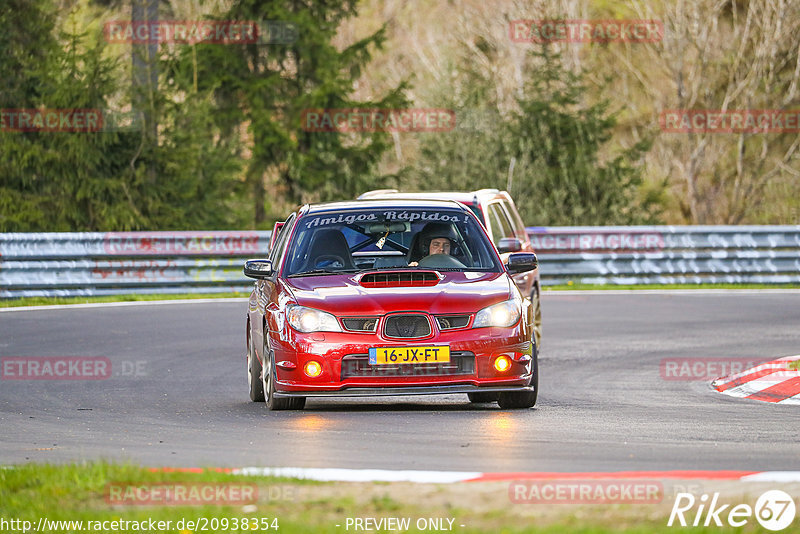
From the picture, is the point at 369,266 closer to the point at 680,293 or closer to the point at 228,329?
the point at 228,329

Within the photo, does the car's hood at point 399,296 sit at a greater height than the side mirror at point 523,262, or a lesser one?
lesser

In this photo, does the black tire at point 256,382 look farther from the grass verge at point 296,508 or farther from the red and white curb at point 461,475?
the grass verge at point 296,508

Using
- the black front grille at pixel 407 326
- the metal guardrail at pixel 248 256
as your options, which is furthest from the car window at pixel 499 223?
the metal guardrail at pixel 248 256

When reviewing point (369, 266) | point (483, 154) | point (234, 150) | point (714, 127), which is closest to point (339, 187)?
point (234, 150)

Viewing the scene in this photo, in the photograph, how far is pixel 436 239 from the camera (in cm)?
1242

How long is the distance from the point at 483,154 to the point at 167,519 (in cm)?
2790

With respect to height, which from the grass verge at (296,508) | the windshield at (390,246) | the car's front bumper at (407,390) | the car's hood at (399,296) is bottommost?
the car's front bumper at (407,390)

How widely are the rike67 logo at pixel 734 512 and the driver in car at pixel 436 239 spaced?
5632 mm

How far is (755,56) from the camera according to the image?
41812mm

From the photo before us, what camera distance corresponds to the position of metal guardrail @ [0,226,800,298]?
25.1 metres

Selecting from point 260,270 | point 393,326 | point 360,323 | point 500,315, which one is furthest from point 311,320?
point 500,315

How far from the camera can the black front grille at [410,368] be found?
11055 millimetres

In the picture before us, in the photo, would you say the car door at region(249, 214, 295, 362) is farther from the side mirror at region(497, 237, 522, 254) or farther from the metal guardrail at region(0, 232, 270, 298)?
the metal guardrail at region(0, 232, 270, 298)

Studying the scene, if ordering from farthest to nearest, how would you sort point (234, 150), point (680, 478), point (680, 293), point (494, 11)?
1. point (494, 11)
2. point (234, 150)
3. point (680, 293)
4. point (680, 478)
